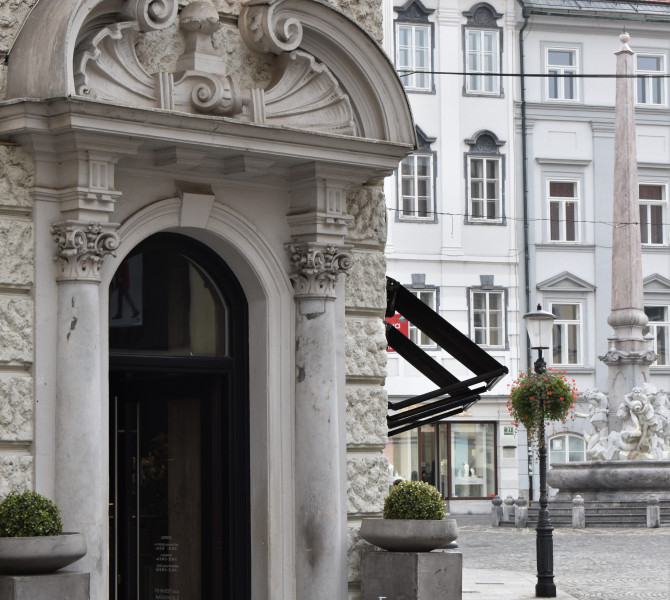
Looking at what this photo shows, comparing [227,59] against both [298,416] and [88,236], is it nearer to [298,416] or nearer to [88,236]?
[88,236]

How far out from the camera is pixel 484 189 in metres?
47.8

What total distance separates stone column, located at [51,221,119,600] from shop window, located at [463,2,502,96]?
38.1 meters

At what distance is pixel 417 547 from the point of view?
11.4 metres

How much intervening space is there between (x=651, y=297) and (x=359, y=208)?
123 ft

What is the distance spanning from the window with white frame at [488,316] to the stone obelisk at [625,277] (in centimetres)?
888

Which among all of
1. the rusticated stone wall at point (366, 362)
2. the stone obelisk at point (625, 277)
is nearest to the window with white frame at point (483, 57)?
the stone obelisk at point (625, 277)

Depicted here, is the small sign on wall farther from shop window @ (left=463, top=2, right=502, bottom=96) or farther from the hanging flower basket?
the hanging flower basket

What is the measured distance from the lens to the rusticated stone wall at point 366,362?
11805mm

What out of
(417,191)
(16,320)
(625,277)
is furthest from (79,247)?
(417,191)

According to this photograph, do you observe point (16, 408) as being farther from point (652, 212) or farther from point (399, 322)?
point (652, 212)

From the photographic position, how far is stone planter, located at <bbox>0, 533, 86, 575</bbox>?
9328 mm

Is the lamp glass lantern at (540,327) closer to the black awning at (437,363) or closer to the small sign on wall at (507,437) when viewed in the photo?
the black awning at (437,363)

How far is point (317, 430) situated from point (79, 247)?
2.22m

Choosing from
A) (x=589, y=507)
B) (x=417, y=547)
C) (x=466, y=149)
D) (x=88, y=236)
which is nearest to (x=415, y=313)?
(x=417, y=547)
